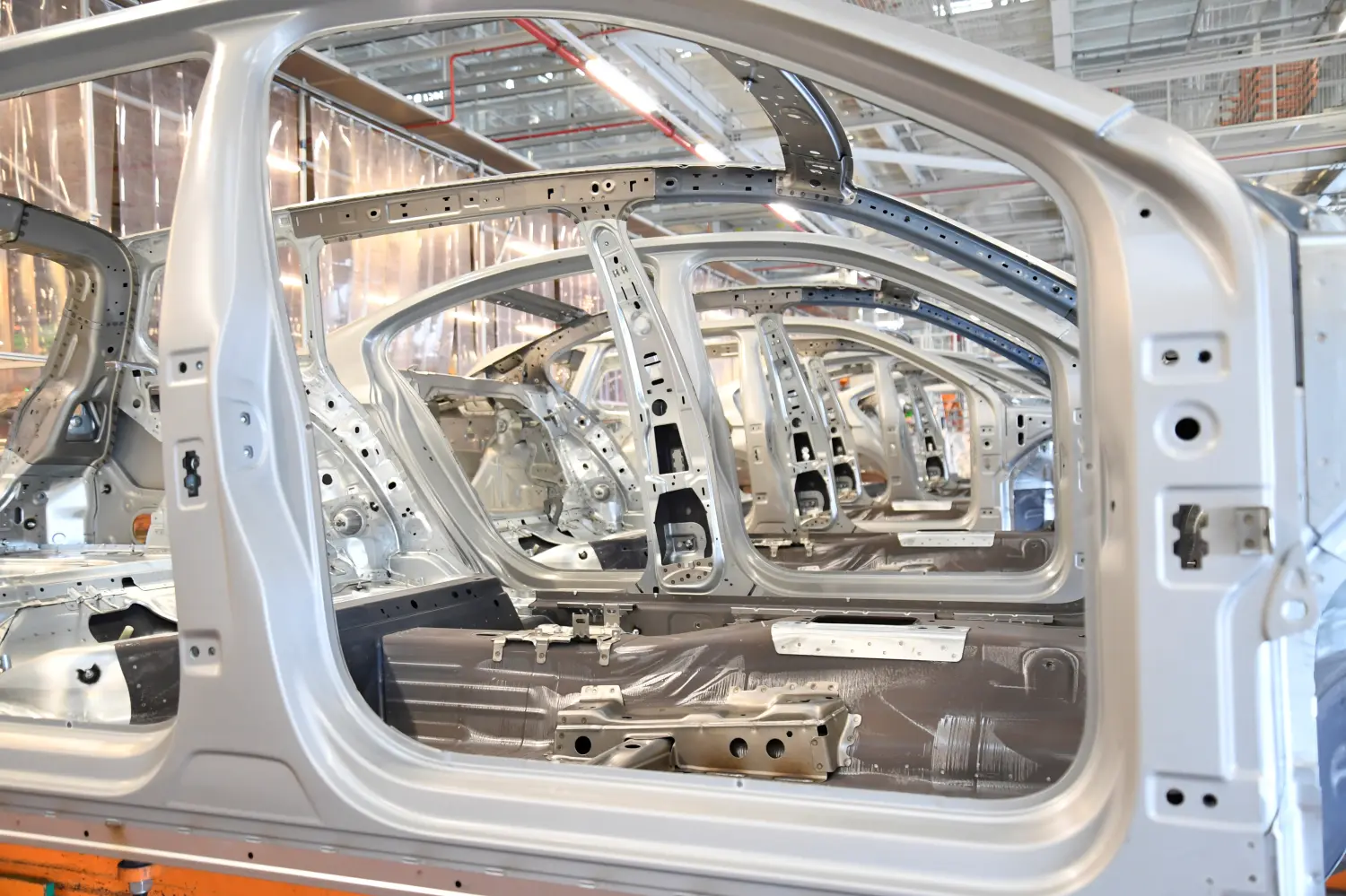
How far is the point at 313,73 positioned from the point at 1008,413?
5667mm

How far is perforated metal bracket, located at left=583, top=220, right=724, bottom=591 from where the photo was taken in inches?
160

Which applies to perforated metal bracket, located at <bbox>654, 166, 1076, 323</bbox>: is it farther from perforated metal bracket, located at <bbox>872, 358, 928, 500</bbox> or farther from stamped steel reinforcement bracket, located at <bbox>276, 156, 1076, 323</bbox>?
perforated metal bracket, located at <bbox>872, 358, 928, 500</bbox>

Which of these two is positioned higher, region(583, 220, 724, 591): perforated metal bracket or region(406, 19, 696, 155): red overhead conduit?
region(406, 19, 696, 155): red overhead conduit

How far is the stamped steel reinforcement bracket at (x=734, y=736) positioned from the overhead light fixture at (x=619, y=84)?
223 inches

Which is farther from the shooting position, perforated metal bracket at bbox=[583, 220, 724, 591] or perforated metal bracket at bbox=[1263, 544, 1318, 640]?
perforated metal bracket at bbox=[583, 220, 724, 591]

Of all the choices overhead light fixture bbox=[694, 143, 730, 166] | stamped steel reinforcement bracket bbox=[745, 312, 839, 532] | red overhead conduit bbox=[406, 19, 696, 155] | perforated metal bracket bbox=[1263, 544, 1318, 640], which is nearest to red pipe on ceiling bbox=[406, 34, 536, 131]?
red overhead conduit bbox=[406, 19, 696, 155]

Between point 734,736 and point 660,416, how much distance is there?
1879mm

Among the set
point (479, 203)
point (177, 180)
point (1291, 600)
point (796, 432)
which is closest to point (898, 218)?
point (479, 203)

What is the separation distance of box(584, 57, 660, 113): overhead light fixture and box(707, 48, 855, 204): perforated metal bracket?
3988 mm

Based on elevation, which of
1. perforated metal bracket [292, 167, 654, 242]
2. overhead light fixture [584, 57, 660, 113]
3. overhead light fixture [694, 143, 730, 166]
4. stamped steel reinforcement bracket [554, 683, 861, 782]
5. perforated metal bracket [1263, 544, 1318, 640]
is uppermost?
overhead light fixture [694, 143, 730, 166]

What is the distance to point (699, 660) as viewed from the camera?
3.02 metres

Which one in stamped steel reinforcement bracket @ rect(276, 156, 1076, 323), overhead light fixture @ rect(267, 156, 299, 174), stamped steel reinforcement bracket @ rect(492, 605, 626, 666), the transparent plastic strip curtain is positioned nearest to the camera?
stamped steel reinforcement bracket @ rect(492, 605, 626, 666)

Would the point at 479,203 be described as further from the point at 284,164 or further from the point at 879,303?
the point at 284,164

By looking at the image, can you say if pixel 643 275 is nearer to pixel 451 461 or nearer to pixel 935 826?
pixel 451 461
